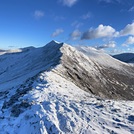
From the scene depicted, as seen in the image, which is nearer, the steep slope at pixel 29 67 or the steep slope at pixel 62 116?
the steep slope at pixel 62 116

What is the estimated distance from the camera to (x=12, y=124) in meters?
15.8

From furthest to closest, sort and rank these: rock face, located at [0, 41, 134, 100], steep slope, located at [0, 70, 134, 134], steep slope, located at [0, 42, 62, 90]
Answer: steep slope, located at [0, 42, 62, 90]
rock face, located at [0, 41, 134, 100]
steep slope, located at [0, 70, 134, 134]

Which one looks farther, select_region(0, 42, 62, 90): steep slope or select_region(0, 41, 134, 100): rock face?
select_region(0, 42, 62, 90): steep slope

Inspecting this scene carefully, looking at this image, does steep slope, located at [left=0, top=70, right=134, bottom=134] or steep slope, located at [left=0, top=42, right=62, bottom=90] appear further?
steep slope, located at [left=0, top=42, right=62, bottom=90]

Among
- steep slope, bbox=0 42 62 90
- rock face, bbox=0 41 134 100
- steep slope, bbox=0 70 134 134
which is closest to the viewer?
steep slope, bbox=0 70 134 134

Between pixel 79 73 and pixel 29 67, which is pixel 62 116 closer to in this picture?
pixel 79 73

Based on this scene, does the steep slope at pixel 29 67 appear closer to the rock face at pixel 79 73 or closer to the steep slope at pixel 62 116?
the rock face at pixel 79 73

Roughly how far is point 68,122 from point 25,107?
4606 mm

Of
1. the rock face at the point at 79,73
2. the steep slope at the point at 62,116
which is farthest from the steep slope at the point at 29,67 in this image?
the steep slope at the point at 62,116

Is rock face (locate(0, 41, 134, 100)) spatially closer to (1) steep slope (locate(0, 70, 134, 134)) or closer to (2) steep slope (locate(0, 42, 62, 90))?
(2) steep slope (locate(0, 42, 62, 90))

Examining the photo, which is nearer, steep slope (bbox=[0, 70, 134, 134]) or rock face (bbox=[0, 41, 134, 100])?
steep slope (bbox=[0, 70, 134, 134])

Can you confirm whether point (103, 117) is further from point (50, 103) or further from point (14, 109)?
point (14, 109)

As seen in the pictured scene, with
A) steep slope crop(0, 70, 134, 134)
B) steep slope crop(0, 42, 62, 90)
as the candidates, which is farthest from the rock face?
steep slope crop(0, 70, 134, 134)

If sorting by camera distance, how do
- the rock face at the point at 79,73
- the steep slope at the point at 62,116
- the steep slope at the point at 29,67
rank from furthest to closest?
the steep slope at the point at 29,67
the rock face at the point at 79,73
the steep slope at the point at 62,116
